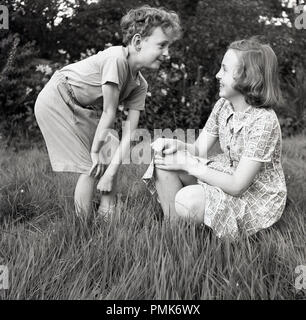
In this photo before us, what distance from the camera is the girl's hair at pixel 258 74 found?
6.82ft

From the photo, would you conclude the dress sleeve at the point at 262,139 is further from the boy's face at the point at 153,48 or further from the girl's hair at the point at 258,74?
the boy's face at the point at 153,48

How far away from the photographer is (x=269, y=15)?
598cm

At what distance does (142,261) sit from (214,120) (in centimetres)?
102

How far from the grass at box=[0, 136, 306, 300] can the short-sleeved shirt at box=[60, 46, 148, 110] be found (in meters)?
0.64

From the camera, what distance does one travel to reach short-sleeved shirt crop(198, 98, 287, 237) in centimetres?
201

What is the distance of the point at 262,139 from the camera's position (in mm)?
2021

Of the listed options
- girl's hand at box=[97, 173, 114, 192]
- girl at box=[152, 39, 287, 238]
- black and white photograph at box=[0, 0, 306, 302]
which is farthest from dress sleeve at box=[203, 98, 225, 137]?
girl's hand at box=[97, 173, 114, 192]

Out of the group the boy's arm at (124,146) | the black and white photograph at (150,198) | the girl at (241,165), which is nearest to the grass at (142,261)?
the black and white photograph at (150,198)

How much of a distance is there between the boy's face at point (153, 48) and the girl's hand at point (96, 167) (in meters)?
0.55

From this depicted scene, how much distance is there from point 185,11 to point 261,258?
16.0 ft

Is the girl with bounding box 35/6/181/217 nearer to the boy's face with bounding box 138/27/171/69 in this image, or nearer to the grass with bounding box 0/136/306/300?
the boy's face with bounding box 138/27/171/69

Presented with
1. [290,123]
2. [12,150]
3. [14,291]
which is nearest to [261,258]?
[14,291]

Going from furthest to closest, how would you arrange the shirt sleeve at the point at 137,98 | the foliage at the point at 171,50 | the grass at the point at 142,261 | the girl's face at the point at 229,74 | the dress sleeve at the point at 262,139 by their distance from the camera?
the foliage at the point at 171,50 → the shirt sleeve at the point at 137,98 → the girl's face at the point at 229,74 → the dress sleeve at the point at 262,139 → the grass at the point at 142,261

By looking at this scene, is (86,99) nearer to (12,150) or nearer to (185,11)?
(12,150)
